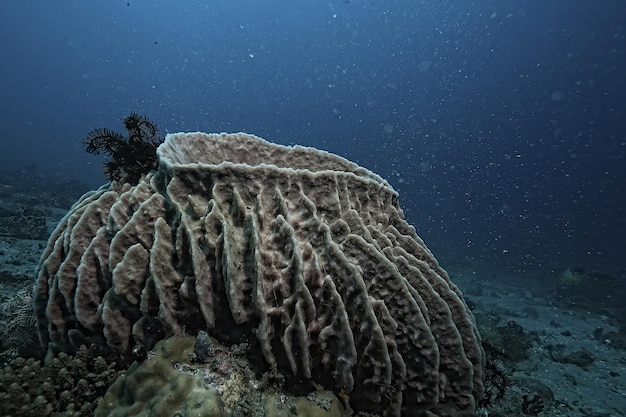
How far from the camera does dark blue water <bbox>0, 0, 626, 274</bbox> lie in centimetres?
6231

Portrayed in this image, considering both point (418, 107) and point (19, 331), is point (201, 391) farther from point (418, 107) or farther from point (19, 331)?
point (418, 107)

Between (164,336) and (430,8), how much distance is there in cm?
13934

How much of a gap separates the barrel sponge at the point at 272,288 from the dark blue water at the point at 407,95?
29.1 m

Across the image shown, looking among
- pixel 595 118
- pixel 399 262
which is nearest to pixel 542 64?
pixel 595 118

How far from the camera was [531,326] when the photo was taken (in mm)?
11758

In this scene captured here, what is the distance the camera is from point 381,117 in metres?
146

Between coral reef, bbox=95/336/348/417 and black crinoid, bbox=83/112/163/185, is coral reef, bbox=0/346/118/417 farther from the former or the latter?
black crinoid, bbox=83/112/163/185

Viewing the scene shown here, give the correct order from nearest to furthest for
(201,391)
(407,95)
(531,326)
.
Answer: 1. (201,391)
2. (531,326)
3. (407,95)

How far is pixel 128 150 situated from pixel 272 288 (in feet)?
9.01

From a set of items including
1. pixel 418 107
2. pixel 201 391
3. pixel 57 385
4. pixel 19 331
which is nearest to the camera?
pixel 201 391

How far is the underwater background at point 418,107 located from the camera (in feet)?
86.2

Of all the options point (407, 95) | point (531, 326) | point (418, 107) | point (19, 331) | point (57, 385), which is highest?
point (407, 95)

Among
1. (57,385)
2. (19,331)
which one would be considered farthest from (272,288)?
(19,331)

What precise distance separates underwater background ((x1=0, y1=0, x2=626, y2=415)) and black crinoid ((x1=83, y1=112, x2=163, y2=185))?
238 millimetres
